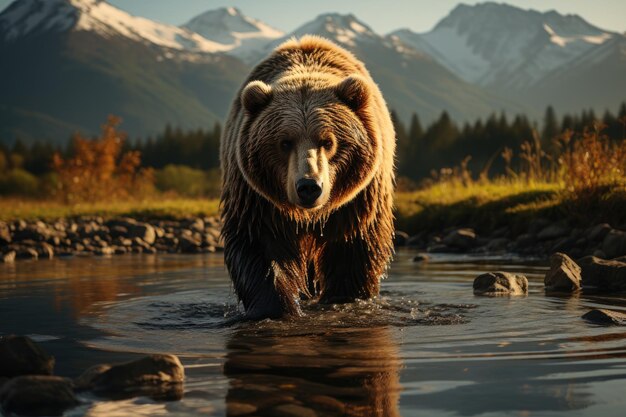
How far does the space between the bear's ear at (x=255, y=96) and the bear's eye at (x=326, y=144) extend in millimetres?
A: 691

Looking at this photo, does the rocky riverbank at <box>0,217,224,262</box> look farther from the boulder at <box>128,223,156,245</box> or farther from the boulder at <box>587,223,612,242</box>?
the boulder at <box>587,223,612,242</box>

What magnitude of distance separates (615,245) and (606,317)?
4909 mm

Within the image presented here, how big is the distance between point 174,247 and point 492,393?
14635 millimetres

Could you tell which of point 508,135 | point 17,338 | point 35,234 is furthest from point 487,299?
point 508,135

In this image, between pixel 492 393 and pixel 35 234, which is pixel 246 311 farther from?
pixel 35 234

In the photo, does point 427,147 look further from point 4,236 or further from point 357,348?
point 357,348

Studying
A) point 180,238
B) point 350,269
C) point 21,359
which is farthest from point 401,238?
point 21,359

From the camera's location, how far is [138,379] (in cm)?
414

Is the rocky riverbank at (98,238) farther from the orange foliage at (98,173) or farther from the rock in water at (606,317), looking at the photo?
the rock in water at (606,317)

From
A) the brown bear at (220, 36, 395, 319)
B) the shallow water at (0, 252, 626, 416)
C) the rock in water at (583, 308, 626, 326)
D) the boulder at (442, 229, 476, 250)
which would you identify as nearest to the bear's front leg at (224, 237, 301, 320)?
the brown bear at (220, 36, 395, 319)

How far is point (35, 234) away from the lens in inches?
680

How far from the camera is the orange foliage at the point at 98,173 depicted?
28053mm

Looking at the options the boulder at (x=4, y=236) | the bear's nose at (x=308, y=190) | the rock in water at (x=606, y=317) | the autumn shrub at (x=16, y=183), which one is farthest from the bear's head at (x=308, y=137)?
the autumn shrub at (x=16, y=183)

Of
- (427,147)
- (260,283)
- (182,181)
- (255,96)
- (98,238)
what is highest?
(427,147)
